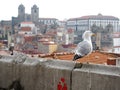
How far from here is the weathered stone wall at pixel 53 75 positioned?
2.58 meters

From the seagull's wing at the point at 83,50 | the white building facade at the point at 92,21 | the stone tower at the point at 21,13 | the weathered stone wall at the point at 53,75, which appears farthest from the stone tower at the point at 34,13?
the weathered stone wall at the point at 53,75

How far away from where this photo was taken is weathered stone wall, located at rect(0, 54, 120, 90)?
258cm

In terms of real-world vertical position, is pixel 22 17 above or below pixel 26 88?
above

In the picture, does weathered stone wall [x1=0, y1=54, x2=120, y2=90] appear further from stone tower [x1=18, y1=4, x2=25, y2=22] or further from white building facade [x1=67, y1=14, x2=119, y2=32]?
white building facade [x1=67, y1=14, x2=119, y2=32]

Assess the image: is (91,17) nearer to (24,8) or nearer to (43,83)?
(24,8)

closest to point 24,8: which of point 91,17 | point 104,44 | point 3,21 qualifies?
point 3,21

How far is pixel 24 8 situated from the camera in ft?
277

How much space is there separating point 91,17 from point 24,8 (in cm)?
2107

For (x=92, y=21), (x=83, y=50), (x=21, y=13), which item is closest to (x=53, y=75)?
(x=83, y=50)

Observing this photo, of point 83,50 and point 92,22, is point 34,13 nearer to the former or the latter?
point 92,22

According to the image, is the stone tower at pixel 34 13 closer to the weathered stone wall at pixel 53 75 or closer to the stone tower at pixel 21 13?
the stone tower at pixel 21 13

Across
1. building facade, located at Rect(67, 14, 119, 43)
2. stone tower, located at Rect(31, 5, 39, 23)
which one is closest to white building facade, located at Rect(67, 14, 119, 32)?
building facade, located at Rect(67, 14, 119, 43)

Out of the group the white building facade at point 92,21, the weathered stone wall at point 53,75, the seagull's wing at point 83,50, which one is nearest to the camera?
the weathered stone wall at point 53,75

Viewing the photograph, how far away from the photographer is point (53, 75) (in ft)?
10.0
